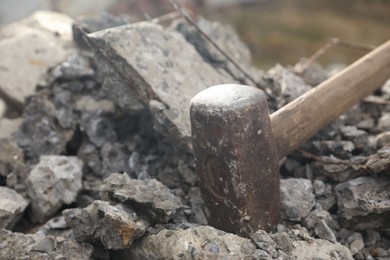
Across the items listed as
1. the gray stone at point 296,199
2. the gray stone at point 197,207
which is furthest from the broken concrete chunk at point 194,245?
the gray stone at point 296,199

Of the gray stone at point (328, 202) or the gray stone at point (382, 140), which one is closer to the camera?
the gray stone at point (328, 202)

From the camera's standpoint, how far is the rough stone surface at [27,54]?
3.17 meters

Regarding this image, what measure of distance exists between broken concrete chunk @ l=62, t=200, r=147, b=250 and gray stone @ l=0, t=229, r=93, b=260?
6 centimetres

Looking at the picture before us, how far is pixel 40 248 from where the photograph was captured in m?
2.07

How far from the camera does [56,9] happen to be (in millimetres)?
5258

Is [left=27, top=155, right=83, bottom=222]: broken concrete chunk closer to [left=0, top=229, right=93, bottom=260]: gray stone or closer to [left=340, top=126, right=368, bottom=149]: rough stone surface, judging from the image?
[left=0, top=229, right=93, bottom=260]: gray stone

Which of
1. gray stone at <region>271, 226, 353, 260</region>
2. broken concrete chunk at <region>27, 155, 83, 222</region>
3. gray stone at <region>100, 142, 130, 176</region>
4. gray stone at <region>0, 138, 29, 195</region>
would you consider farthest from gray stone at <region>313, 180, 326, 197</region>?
gray stone at <region>0, 138, 29, 195</region>

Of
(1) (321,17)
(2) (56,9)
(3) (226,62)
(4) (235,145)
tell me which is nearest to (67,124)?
(3) (226,62)

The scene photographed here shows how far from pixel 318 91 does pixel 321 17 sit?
6482 millimetres

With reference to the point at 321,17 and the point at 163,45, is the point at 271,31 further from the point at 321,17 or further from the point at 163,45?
the point at 163,45

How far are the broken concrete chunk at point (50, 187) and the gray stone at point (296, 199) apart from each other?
129 centimetres

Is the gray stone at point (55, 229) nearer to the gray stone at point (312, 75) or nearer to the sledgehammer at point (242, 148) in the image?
the sledgehammer at point (242, 148)

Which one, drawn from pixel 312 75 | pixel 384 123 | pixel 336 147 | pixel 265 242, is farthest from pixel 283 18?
pixel 265 242

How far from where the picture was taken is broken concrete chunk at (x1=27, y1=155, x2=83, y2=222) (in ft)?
8.10
